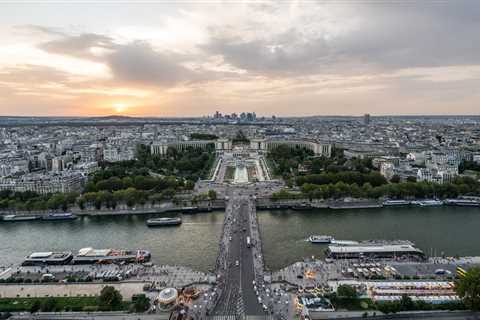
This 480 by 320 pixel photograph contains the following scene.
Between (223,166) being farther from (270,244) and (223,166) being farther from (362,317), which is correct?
(362,317)

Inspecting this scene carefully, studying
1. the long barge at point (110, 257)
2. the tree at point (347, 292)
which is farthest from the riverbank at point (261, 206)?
the tree at point (347, 292)

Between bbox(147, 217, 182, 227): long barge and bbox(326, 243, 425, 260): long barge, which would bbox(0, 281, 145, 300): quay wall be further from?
bbox(326, 243, 425, 260): long barge

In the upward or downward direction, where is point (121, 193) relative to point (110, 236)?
upward

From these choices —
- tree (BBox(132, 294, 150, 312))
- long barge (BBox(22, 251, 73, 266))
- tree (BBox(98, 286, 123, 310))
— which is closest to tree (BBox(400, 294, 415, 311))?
tree (BBox(132, 294, 150, 312))

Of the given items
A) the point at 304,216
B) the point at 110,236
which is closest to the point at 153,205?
the point at 110,236

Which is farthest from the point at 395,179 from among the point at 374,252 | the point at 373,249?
the point at 374,252

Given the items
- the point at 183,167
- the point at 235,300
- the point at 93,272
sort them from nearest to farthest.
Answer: the point at 235,300, the point at 93,272, the point at 183,167

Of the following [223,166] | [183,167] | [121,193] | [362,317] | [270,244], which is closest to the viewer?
[362,317]
